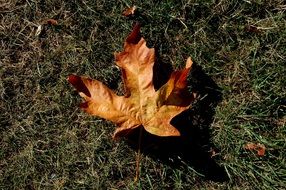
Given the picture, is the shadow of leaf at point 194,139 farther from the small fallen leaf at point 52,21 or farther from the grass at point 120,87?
the small fallen leaf at point 52,21

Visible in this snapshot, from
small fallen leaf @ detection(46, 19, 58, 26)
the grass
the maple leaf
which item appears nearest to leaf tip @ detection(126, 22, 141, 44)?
the maple leaf

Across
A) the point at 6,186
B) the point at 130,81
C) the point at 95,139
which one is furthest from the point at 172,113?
the point at 6,186

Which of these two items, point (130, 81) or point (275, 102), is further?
point (275, 102)

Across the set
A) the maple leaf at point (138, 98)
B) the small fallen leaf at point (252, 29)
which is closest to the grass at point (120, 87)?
the small fallen leaf at point (252, 29)

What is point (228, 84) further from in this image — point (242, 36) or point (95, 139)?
point (95, 139)

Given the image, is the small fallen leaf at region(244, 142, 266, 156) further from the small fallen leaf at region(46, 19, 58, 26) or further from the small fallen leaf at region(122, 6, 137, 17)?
the small fallen leaf at region(46, 19, 58, 26)

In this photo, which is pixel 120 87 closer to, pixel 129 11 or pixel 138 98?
pixel 138 98
